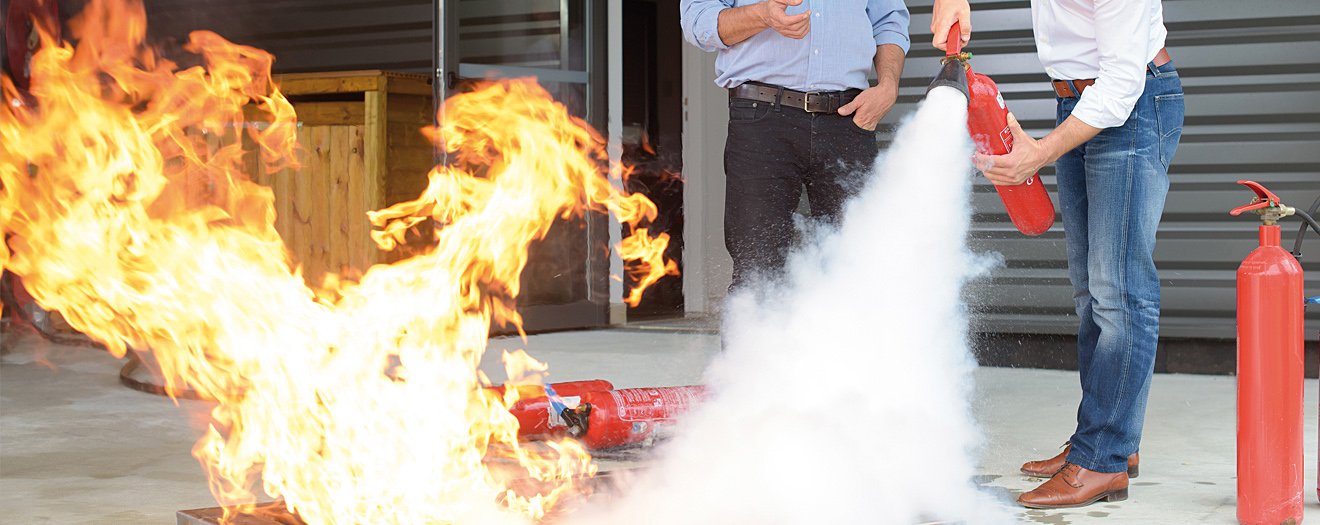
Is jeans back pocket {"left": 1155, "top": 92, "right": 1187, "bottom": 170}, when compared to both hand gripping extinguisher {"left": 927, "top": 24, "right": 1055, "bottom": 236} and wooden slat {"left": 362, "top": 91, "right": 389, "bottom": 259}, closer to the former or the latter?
hand gripping extinguisher {"left": 927, "top": 24, "right": 1055, "bottom": 236}

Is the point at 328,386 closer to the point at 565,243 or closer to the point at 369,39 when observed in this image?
the point at 565,243

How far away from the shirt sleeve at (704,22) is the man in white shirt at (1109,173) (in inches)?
29.6

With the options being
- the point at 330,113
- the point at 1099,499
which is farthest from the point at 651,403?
the point at 330,113

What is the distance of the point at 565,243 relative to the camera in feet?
25.0

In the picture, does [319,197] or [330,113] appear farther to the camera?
[330,113]

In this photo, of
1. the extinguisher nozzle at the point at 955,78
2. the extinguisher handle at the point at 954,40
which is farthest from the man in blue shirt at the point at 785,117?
the extinguisher nozzle at the point at 955,78

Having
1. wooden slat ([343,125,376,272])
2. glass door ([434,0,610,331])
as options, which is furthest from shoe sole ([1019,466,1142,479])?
wooden slat ([343,125,376,272])

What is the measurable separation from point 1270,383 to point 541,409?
207 centimetres

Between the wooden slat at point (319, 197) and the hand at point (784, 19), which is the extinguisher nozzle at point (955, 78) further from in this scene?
the wooden slat at point (319, 197)

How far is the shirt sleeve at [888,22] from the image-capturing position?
4066mm

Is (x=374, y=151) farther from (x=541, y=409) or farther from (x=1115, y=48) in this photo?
(x=1115, y=48)

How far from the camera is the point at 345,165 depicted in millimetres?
7125

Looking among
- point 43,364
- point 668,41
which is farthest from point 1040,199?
point 668,41

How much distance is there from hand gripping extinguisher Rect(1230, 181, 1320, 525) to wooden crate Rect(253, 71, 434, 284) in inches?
199
